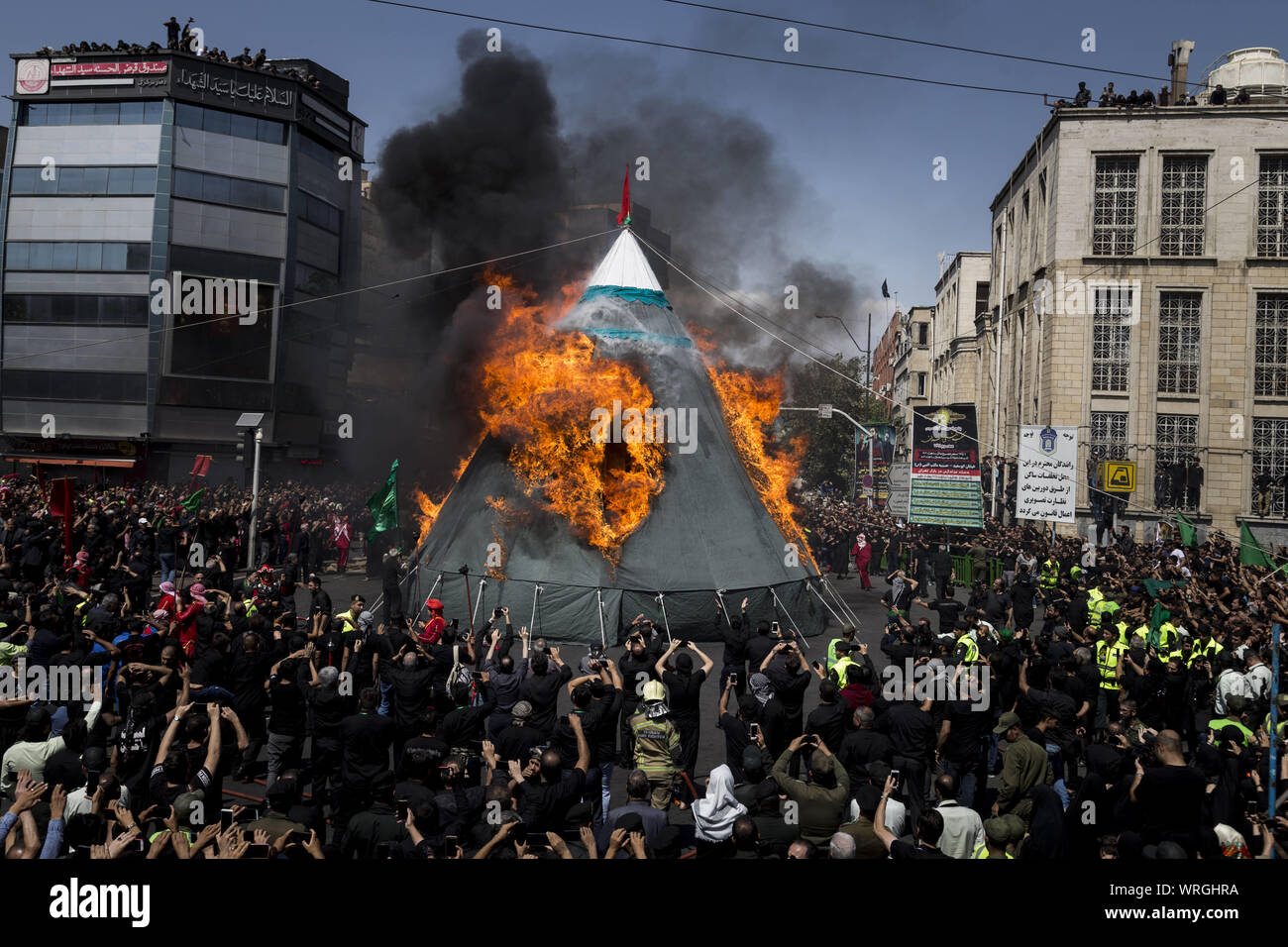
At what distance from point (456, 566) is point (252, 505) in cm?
951

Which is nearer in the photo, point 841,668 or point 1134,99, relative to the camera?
point 841,668

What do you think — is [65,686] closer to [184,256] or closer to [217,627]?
[217,627]

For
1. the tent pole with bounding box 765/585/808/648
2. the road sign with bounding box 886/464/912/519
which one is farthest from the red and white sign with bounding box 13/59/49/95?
the tent pole with bounding box 765/585/808/648

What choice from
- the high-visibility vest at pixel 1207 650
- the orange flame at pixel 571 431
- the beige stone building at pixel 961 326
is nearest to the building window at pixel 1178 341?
the beige stone building at pixel 961 326

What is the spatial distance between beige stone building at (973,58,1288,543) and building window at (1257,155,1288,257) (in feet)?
0.12

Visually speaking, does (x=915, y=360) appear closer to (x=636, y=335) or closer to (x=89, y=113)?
(x=89, y=113)

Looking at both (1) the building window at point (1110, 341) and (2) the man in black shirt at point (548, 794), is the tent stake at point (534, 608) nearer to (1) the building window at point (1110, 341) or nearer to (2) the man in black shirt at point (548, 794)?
(2) the man in black shirt at point (548, 794)

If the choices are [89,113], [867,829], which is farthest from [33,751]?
[89,113]

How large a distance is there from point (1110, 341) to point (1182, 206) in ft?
17.3

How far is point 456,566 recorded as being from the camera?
17312 mm

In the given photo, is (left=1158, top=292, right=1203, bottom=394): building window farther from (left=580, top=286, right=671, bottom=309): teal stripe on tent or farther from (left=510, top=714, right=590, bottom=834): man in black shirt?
(left=510, top=714, right=590, bottom=834): man in black shirt

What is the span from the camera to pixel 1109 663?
455 inches

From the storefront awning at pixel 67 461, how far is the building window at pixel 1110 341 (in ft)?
134
